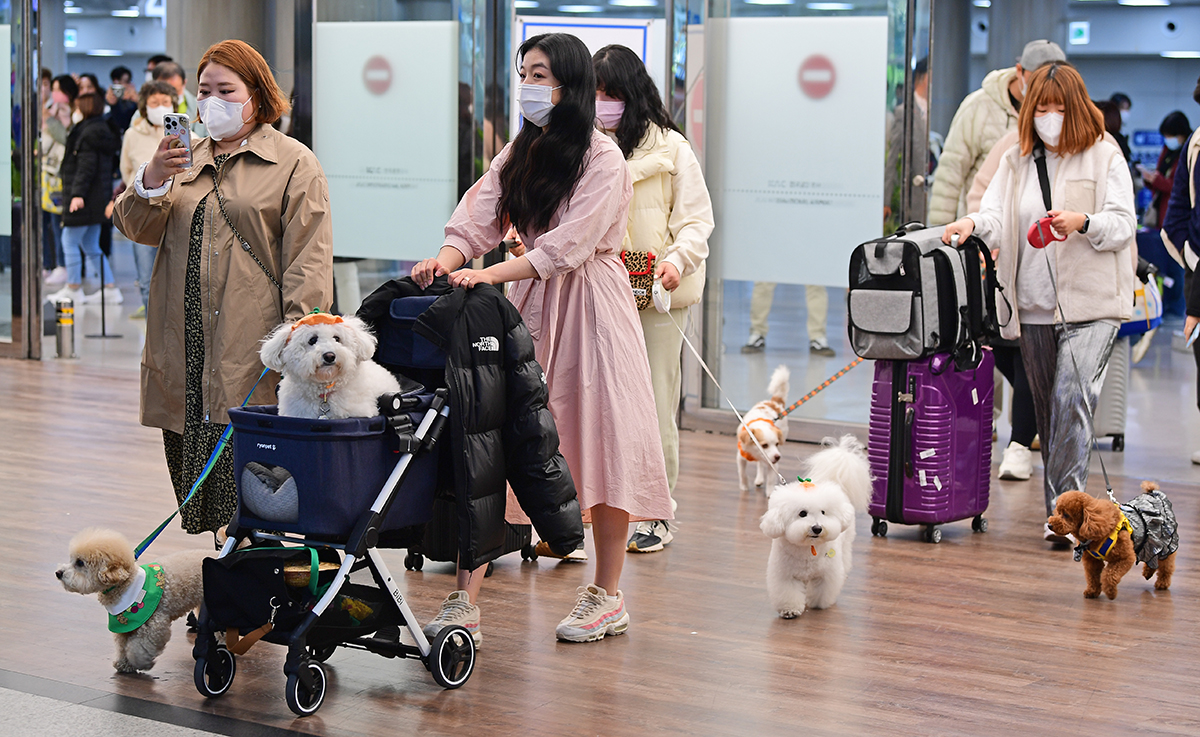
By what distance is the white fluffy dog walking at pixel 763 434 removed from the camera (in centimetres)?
541

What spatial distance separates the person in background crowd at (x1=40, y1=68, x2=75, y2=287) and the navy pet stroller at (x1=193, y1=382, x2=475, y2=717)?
6697mm

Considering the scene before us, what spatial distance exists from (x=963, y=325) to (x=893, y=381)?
0.31 metres

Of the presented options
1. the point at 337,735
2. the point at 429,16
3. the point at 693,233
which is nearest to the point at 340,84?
the point at 429,16

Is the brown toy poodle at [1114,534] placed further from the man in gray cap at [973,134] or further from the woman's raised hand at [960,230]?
the man in gray cap at [973,134]

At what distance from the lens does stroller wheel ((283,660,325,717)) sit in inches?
115

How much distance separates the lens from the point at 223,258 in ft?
11.5

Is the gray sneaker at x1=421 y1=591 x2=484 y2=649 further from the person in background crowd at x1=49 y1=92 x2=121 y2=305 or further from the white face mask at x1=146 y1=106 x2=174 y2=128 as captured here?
the person in background crowd at x1=49 y1=92 x2=121 y2=305

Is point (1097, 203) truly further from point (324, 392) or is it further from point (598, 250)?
point (324, 392)

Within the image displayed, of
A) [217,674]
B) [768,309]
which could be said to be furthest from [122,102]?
[217,674]

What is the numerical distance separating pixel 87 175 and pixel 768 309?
19.2 ft

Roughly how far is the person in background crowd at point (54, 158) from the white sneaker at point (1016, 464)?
635cm

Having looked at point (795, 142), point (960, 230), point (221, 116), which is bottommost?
point (960, 230)

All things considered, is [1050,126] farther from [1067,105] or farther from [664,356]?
[664,356]

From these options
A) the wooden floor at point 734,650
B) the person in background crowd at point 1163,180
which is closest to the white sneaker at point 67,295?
the wooden floor at point 734,650
